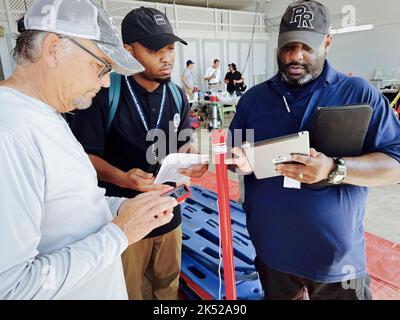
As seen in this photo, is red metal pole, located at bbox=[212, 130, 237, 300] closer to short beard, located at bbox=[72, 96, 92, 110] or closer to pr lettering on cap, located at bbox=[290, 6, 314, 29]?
short beard, located at bbox=[72, 96, 92, 110]

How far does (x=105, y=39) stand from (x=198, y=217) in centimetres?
206

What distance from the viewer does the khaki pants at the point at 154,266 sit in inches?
64.4

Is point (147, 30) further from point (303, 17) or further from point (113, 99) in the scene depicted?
point (303, 17)

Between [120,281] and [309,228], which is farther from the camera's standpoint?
[309,228]


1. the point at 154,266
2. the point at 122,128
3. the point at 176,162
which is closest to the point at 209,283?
the point at 154,266

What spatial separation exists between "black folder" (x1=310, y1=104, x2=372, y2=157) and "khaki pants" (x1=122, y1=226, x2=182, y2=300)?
1.03 metres

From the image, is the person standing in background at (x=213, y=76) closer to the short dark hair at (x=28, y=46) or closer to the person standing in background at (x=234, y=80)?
the person standing in background at (x=234, y=80)

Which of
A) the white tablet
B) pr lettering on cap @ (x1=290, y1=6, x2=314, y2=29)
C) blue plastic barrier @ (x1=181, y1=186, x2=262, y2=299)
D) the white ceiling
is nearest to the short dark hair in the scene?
the white tablet

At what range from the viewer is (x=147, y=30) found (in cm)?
145

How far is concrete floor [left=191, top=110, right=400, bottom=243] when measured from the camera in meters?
2.73

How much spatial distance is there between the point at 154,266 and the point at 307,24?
5.12 ft
